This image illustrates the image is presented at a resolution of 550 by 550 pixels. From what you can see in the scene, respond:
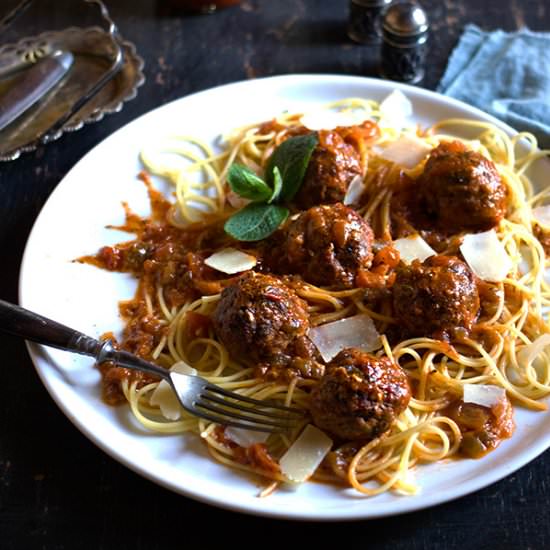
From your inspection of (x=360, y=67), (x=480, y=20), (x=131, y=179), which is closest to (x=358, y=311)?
(x=131, y=179)

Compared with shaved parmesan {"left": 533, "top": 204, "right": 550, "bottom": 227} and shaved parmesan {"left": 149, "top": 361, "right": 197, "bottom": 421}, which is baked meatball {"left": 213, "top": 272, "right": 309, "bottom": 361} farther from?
shaved parmesan {"left": 533, "top": 204, "right": 550, "bottom": 227}

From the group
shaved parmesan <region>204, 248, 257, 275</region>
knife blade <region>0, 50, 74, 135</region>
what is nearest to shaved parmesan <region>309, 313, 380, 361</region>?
shaved parmesan <region>204, 248, 257, 275</region>

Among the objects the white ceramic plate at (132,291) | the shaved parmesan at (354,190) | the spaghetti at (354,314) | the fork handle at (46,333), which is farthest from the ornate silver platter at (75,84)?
the shaved parmesan at (354,190)

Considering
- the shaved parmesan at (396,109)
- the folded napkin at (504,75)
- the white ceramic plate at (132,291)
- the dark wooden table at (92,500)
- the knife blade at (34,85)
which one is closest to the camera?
the white ceramic plate at (132,291)

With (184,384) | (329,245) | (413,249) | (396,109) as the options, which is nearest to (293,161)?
(329,245)

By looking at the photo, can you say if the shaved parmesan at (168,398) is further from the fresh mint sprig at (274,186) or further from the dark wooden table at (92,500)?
the fresh mint sprig at (274,186)

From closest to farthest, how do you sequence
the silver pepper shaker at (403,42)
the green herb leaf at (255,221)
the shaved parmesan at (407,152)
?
the green herb leaf at (255,221), the shaved parmesan at (407,152), the silver pepper shaker at (403,42)
